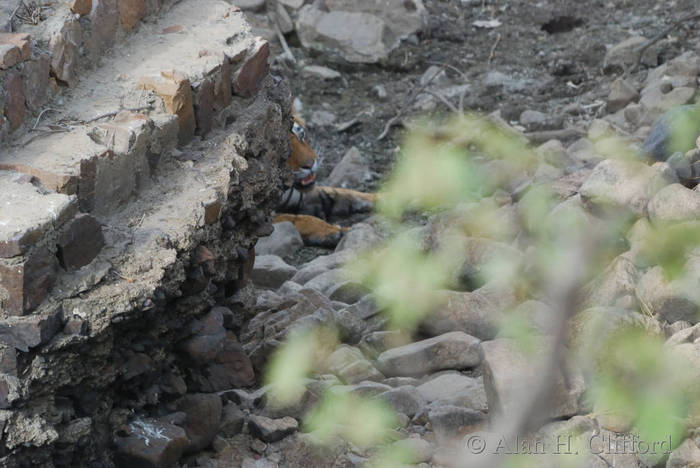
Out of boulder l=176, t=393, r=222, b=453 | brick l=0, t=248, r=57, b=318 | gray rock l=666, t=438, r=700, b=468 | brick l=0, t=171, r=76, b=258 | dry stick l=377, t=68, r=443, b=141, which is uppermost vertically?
brick l=0, t=171, r=76, b=258

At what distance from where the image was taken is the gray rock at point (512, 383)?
343 centimetres

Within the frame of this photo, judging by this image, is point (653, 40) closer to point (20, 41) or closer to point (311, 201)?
point (311, 201)

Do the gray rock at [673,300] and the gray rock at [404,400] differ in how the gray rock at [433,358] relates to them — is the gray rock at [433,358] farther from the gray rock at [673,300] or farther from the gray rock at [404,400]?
the gray rock at [673,300]

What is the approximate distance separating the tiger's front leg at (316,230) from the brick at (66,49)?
275cm

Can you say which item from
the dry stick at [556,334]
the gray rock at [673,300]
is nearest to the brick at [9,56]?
the gray rock at [673,300]

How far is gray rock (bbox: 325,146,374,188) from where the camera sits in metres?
7.26

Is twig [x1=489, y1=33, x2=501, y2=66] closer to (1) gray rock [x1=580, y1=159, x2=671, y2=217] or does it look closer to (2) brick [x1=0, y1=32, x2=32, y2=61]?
(1) gray rock [x1=580, y1=159, x2=671, y2=217]

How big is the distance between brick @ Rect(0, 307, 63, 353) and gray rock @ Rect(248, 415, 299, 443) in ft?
3.63

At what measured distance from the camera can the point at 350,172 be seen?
24.0ft

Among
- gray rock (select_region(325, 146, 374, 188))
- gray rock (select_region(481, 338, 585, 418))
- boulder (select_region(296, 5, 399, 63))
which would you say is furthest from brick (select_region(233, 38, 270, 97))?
boulder (select_region(296, 5, 399, 63))

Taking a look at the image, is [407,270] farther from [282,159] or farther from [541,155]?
[541,155]

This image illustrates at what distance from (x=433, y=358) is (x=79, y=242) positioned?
1.74 meters

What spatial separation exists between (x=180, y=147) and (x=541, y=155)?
3.26 m

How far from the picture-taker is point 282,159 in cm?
462
